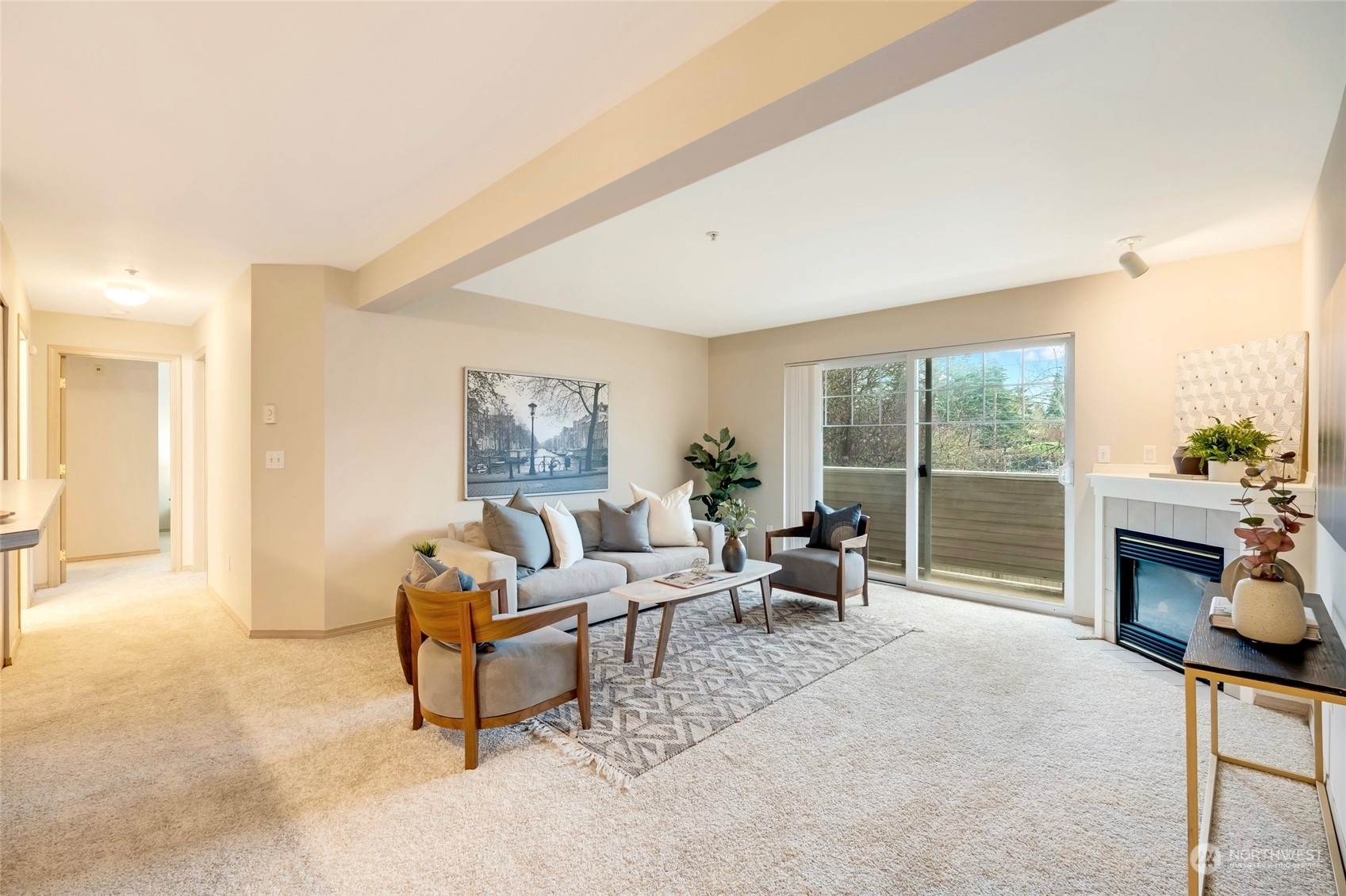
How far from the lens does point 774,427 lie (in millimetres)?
6531

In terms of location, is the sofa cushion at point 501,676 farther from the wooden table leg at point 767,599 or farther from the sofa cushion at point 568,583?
the wooden table leg at point 767,599

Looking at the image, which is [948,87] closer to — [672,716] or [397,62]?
[397,62]

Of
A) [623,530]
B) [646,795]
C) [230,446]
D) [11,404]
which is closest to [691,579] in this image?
[623,530]

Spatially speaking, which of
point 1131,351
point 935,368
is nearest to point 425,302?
point 935,368

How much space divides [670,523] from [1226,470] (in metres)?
3.69

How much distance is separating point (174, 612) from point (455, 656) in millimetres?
3726

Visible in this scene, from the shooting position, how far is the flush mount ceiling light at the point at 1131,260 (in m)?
3.65

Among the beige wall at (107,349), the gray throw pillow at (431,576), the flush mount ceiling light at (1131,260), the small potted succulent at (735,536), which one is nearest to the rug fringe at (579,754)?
the gray throw pillow at (431,576)

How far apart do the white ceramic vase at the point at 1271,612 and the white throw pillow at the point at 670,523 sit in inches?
148

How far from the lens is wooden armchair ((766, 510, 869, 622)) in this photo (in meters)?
4.62

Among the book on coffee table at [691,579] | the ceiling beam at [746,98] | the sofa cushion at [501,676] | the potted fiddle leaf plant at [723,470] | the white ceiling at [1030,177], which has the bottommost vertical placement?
the sofa cushion at [501,676]

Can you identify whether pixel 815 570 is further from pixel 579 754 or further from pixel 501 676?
pixel 501 676

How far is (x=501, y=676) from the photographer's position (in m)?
2.61

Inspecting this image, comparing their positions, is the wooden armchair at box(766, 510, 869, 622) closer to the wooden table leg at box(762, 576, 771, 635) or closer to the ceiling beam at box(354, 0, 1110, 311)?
the wooden table leg at box(762, 576, 771, 635)
